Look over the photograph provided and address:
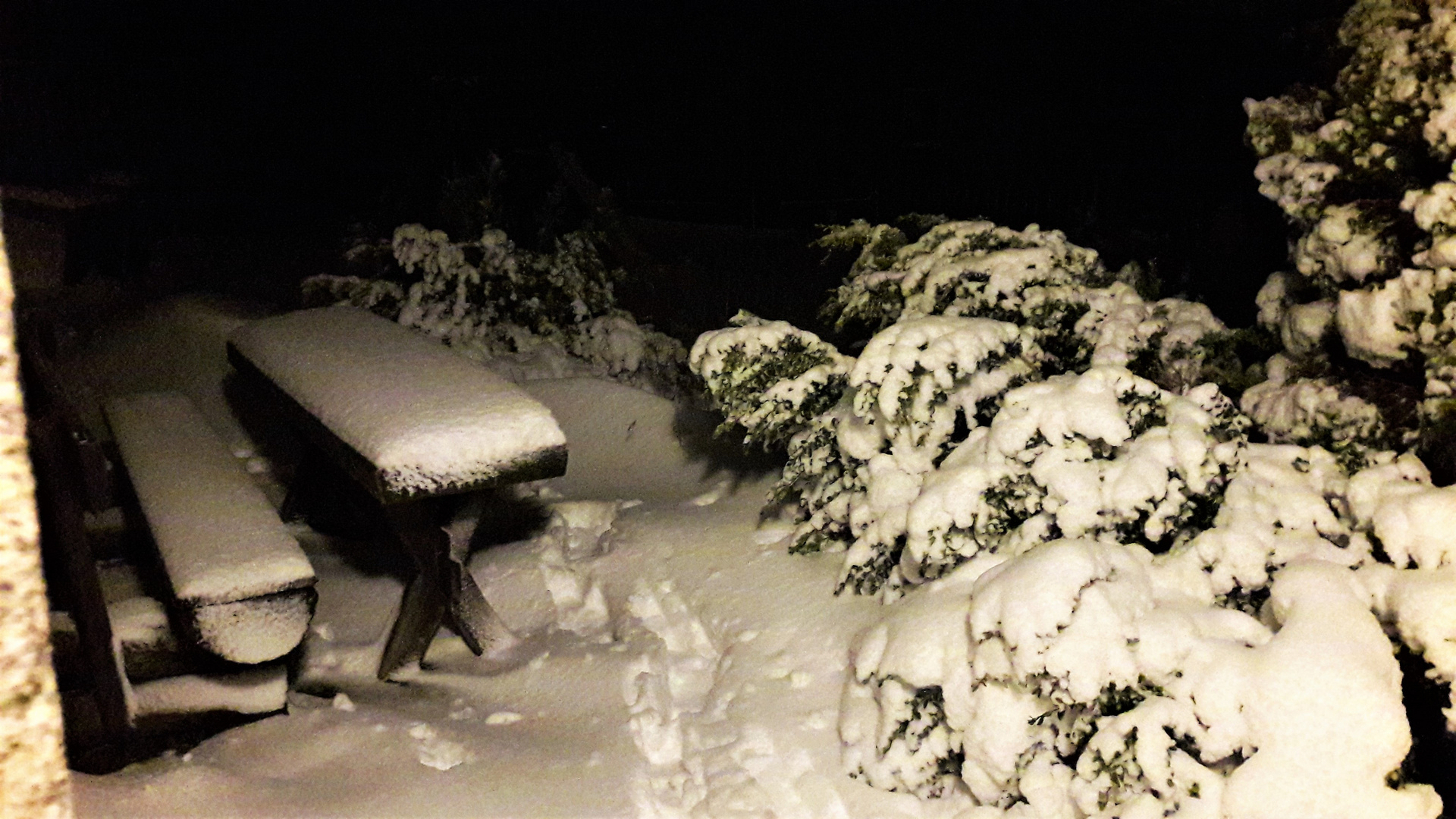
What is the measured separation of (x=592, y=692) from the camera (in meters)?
3.29

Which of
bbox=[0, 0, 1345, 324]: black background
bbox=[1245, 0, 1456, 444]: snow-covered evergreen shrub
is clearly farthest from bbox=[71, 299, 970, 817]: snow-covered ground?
bbox=[0, 0, 1345, 324]: black background

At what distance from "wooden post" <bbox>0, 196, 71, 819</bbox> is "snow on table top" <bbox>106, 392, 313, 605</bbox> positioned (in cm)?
177

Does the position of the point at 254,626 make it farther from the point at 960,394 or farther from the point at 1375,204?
the point at 1375,204

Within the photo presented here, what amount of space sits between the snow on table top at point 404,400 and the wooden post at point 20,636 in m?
1.94

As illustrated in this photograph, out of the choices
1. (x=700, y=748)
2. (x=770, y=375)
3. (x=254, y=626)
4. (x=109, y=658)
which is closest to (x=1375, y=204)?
(x=770, y=375)

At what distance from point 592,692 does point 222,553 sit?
1257 millimetres

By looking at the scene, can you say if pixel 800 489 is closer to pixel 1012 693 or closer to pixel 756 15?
pixel 1012 693

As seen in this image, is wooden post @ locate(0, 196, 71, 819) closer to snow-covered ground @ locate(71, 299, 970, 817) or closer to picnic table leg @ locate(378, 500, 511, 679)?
snow-covered ground @ locate(71, 299, 970, 817)

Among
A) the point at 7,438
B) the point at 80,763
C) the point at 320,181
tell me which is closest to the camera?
the point at 7,438

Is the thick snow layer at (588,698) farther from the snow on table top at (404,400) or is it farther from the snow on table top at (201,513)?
the snow on table top at (404,400)

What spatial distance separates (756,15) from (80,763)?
536 cm

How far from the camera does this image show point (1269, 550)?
2695 mm

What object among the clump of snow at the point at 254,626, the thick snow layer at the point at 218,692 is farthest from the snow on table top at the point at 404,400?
the thick snow layer at the point at 218,692

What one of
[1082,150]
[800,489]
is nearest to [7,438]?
[800,489]
